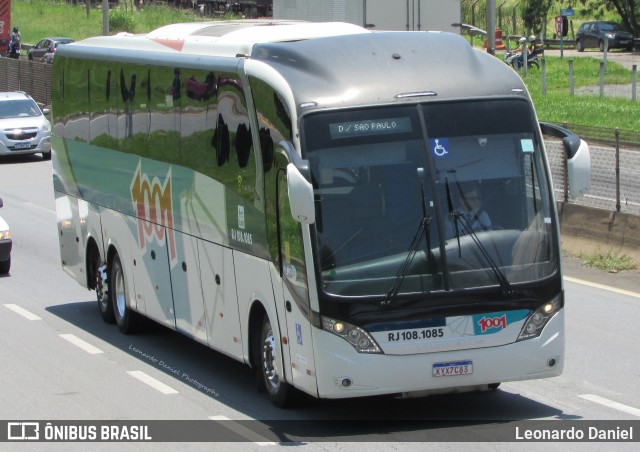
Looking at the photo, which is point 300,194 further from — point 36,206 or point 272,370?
point 36,206

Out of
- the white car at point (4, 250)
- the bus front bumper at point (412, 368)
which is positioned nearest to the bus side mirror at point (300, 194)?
Result: the bus front bumper at point (412, 368)

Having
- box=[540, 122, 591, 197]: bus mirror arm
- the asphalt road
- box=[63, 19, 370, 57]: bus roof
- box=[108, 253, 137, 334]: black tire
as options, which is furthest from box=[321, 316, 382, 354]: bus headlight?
box=[108, 253, 137, 334]: black tire

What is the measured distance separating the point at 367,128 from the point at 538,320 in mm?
2021

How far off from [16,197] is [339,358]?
21037 mm

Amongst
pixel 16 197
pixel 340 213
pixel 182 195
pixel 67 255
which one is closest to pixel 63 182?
pixel 67 255

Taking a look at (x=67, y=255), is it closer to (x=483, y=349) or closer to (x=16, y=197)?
(x=483, y=349)

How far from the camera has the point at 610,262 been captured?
18.1m

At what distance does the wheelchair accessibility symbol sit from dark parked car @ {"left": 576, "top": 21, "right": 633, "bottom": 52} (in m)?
55.2

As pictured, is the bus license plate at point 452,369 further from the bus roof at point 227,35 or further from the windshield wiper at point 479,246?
the bus roof at point 227,35

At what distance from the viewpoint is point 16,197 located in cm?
2952

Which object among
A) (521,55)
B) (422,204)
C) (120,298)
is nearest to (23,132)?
(521,55)

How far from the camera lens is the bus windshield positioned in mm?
9875

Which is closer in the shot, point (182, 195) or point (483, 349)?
point (483, 349)
